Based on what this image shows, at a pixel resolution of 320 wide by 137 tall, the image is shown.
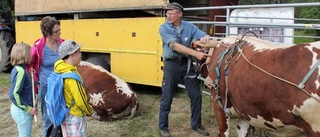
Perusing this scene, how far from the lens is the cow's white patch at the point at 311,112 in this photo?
7.39 feet

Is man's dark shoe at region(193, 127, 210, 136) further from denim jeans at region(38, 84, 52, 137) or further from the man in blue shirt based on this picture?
denim jeans at region(38, 84, 52, 137)

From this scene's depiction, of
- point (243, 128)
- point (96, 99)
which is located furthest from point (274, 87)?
point (96, 99)

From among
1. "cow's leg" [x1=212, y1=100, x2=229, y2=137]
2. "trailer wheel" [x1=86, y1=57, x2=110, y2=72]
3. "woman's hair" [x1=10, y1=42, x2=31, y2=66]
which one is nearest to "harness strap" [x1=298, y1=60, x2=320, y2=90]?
"cow's leg" [x1=212, y1=100, x2=229, y2=137]

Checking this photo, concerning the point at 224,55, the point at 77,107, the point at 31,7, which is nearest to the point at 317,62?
the point at 224,55

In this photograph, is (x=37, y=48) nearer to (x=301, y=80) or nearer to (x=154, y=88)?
(x=301, y=80)

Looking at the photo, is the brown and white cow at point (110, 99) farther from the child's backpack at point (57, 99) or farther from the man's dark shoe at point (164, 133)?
the child's backpack at point (57, 99)

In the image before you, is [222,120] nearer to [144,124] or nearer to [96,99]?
[144,124]

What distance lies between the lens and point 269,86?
2564 millimetres

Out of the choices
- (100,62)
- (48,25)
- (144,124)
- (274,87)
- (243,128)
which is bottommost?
(144,124)

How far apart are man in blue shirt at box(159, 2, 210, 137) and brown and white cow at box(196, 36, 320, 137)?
0.87m

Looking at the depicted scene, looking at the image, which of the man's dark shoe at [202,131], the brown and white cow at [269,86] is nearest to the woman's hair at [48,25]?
the brown and white cow at [269,86]

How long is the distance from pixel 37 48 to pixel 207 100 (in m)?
3.58

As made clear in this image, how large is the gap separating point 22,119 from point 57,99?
0.96m

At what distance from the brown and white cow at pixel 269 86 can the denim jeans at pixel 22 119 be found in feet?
6.29
